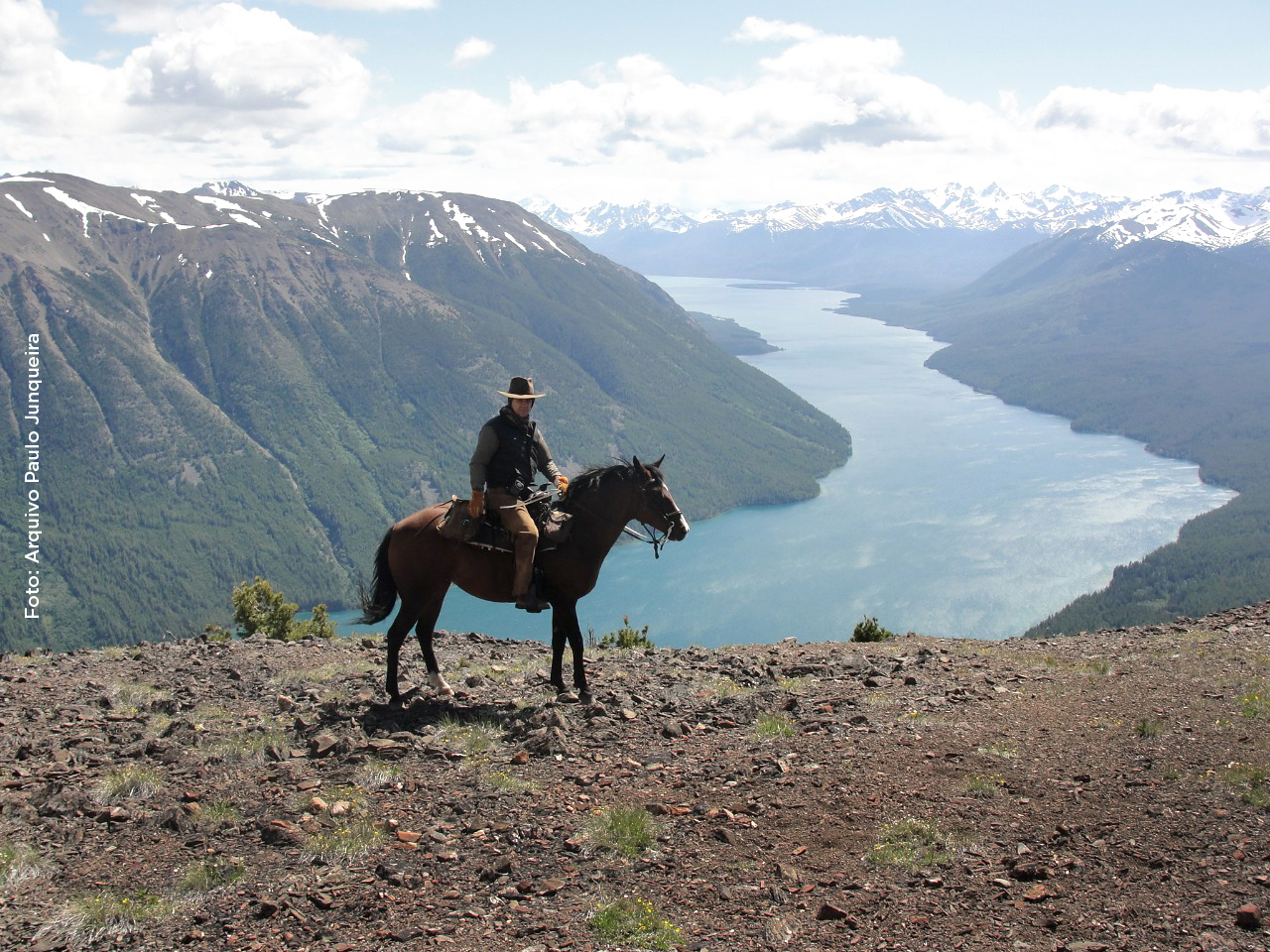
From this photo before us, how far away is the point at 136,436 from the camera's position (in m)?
195

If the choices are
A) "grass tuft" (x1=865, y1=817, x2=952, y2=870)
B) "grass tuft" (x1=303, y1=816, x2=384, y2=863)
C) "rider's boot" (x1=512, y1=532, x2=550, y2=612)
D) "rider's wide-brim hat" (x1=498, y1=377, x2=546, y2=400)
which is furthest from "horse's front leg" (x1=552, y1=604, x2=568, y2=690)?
"grass tuft" (x1=865, y1=817, x2=952, y2=870)

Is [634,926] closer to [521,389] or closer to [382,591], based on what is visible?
[382,591]

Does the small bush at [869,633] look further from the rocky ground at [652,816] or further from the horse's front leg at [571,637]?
the horse's front leg at [571,637]

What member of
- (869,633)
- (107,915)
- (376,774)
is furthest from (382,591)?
(869,633)

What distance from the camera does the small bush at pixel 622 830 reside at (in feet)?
29.2

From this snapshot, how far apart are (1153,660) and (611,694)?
402 inches

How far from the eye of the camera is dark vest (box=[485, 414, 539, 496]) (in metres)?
14.1

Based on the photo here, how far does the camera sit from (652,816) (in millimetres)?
9594

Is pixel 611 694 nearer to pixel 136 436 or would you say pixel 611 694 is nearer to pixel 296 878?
pixel 296 878

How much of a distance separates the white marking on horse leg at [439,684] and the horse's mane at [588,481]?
3301 millimetres

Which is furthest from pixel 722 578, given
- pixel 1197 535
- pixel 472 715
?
pixel 472 715

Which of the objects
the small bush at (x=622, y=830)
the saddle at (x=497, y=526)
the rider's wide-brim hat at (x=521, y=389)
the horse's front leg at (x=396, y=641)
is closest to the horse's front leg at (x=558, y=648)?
the saddle at (x=497, y=526)

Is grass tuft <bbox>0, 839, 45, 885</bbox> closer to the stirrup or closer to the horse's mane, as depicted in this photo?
the stirrup

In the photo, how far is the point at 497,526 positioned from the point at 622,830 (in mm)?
5984
